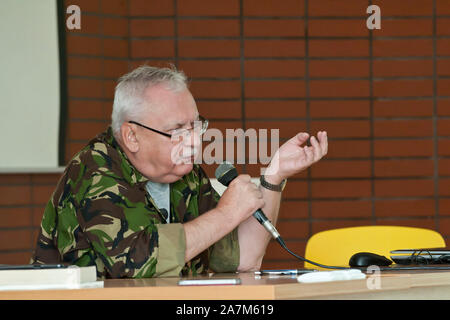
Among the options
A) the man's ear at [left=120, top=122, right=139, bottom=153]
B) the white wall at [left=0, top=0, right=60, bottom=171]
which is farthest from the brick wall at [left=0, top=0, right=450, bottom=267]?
the man's ear at [left=120, top=122, right=139, bottom=153]

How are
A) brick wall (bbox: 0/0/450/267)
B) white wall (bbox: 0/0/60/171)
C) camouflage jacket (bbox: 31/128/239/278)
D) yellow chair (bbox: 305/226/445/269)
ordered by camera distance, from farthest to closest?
brick wall (bbox: 0/0/450/267), white wall (bbox: 0/0/60/171), yellow chair (bbox: 305/226/445/269), camouflage jacket (bbox: 31/128/239/278)

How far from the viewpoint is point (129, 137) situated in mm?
1785

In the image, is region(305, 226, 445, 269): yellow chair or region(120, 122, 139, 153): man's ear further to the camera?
region(305, 226, 445, 269): yellow chair

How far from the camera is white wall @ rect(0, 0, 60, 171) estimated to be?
2988 millimetres

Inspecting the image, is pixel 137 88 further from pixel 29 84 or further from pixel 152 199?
pixel 29 84

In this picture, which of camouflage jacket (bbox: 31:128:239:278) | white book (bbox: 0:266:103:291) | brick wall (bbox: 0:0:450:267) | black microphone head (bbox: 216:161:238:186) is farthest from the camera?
brick wall (bbox: 0:0:450:267)

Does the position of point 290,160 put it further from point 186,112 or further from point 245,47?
point 245,47

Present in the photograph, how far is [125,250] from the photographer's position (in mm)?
1500

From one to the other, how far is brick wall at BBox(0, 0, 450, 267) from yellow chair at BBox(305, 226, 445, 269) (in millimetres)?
1060

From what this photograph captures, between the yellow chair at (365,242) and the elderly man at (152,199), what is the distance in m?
0.39

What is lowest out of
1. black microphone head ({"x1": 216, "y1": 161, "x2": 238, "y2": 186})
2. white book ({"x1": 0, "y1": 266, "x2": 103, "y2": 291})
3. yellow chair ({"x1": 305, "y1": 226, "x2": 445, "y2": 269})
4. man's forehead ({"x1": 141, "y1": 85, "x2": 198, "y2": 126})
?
yellow chair ({"x1": 305, "y1": 226, "x2": 445, "y2": 269})

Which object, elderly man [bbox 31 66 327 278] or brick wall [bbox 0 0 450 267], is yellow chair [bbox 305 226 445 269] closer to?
elderly man [bbox 31 66 327 278]

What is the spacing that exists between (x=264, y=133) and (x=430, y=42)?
94 cm

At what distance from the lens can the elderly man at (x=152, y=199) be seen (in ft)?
5.03
